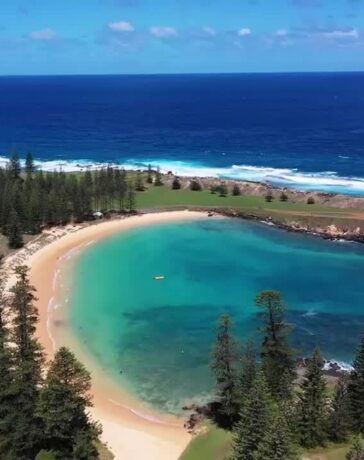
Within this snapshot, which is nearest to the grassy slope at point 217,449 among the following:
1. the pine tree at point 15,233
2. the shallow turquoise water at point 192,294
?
the shallow turquoise water at point 192,294

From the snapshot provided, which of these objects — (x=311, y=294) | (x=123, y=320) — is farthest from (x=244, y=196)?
(x=123, y=320)

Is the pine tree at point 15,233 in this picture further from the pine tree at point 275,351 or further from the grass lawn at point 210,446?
the pine tree at point 275,351

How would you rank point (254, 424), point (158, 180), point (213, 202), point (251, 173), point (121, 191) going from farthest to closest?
point (251, 173) → point (158, 180) → point (213, 202) → point (121, 191) → point (254, 424)

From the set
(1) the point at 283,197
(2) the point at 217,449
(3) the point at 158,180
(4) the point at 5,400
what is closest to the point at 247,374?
(2) the point at 217,449

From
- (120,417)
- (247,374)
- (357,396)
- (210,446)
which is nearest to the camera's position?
(357,396)

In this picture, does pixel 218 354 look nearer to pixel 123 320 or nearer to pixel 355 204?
pixel 123 320

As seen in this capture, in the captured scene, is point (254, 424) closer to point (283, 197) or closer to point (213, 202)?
point (213, 202)
